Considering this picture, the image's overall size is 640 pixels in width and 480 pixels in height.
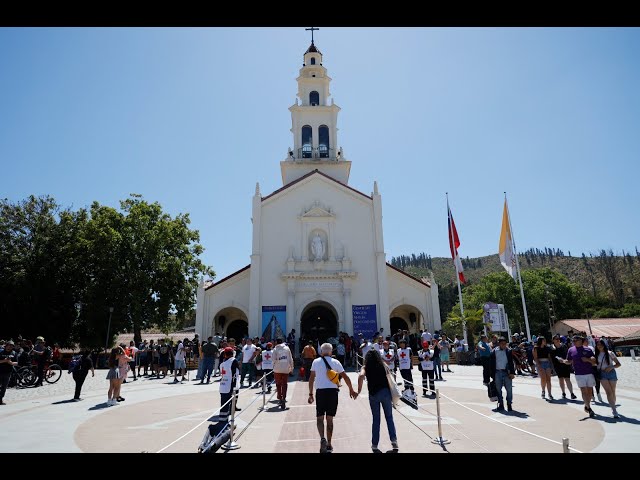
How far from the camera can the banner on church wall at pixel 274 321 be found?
2762 centimetres

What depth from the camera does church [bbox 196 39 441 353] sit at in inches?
1136

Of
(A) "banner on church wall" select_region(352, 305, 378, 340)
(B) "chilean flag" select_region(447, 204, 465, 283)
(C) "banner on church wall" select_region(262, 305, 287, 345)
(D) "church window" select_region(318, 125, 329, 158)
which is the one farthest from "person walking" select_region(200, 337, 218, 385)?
(D) "church window" select_region(318, 125, 329, 158)

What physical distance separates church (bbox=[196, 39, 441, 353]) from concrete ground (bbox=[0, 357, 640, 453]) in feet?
45.8

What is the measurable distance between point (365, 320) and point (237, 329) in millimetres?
11914

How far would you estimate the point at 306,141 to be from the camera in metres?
37.6

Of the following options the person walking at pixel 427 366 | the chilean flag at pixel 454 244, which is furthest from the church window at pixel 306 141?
the person walking at pixel 427 366

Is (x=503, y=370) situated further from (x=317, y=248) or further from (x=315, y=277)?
(x=317, y=248)

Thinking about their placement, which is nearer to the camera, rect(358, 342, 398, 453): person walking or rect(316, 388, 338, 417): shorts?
rect(358, 342, 398, 453): person walking

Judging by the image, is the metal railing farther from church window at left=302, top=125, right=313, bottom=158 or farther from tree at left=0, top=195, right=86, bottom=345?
tree at left=0, top=195, right=86, bottom=345

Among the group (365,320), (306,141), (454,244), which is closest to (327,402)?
(365,320)

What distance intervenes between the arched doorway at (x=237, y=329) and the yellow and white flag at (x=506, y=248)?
20.6 meters

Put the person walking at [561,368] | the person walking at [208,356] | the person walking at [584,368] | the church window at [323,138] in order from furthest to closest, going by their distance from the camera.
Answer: the church window at [323,138] < the person walking at [208,356] < the person walking at [561,368] < the person walking at [584,368]

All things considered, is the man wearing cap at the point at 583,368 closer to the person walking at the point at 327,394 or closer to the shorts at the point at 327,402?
the person walking at the point at 327,394
